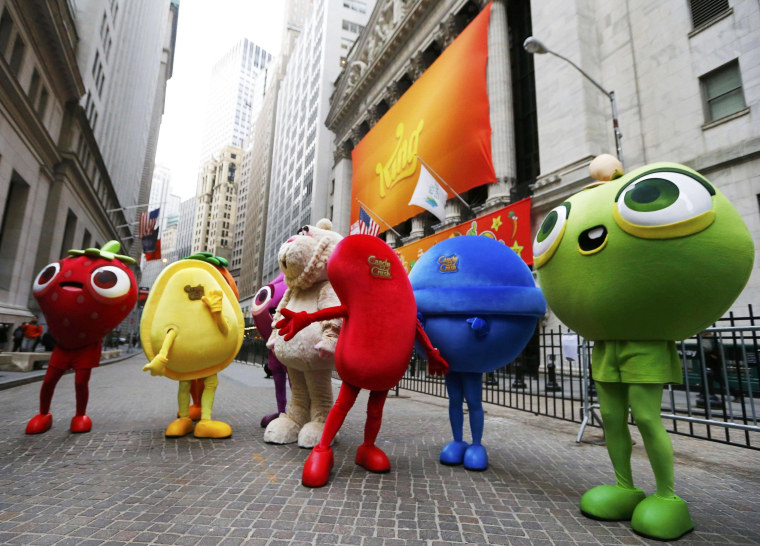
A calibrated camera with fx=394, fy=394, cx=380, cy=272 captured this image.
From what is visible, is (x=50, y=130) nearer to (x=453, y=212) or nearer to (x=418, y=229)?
(x=418, y=229)

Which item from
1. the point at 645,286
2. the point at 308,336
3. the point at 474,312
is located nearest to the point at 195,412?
the point at 308,336

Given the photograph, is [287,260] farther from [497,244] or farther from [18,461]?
[18,461]

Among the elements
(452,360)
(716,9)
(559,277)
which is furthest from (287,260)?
(716,9)

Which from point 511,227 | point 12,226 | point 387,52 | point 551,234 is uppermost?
point 387,52

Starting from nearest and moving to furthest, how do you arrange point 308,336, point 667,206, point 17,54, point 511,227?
1. point 667,206
2. point 308,336
3. point 511,227
4. point 17,54

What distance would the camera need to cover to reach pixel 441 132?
1886 cm

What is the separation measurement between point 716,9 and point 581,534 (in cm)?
1522

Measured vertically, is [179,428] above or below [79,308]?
below

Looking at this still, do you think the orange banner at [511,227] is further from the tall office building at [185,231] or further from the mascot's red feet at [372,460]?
the tall office building at [185,231]

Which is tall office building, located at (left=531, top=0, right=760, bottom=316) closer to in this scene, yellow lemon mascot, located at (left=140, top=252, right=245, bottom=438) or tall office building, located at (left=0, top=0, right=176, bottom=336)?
yellow lemon mascot, located at (left=140, top=252, right=245, bottom=438)

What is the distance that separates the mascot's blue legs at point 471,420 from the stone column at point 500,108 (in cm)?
1380

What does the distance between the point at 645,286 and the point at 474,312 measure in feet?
4.29

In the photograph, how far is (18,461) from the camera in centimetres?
346

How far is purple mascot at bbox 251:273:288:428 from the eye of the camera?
5.20m
